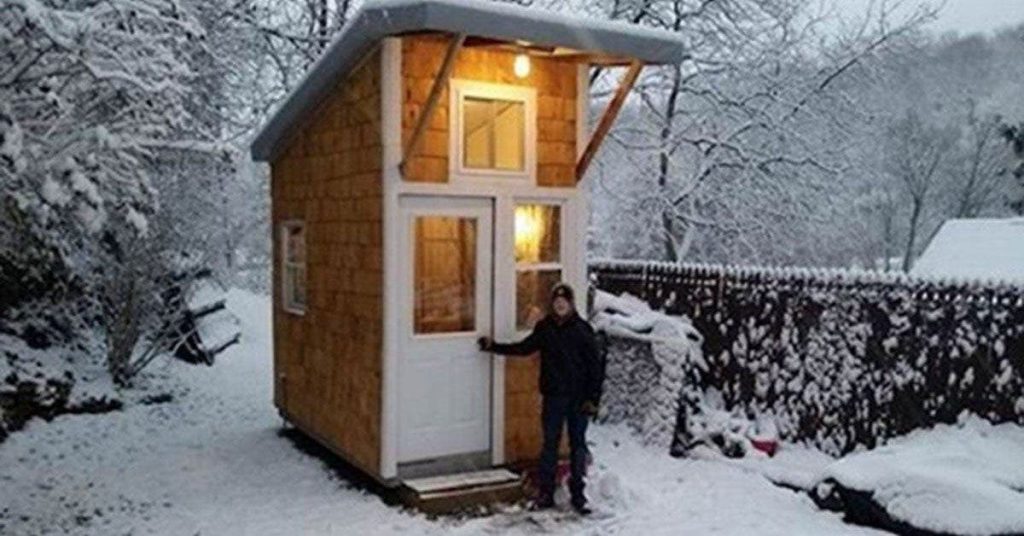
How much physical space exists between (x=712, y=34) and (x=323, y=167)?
8750mm

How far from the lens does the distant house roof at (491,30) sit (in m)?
5.50

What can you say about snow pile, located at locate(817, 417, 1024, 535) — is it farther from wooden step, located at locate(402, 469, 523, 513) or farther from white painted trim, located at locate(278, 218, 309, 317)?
white painted trim, located at locate(278, 218, 309, 317)

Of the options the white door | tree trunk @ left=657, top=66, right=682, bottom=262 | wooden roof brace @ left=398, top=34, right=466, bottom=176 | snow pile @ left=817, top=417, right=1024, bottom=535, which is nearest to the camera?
snow pile @ left=817, top=417, right=1024, bottom=535

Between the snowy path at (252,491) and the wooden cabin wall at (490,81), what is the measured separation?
2.48 metres

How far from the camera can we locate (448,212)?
21.1 ft

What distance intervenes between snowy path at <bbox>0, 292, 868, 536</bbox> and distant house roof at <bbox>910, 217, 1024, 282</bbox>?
6430 mm

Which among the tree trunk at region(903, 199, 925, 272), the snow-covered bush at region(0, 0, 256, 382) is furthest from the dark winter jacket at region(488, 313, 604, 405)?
the tree trunk at region(903, 199, 925, 272)

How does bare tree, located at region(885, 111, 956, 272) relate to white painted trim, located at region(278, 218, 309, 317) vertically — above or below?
above

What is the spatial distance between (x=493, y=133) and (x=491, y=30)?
1137 mm

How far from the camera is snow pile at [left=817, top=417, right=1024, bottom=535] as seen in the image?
5.35m

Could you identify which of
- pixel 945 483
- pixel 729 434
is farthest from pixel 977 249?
pixel 945 483

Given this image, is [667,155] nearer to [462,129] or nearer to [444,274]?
[462,129]

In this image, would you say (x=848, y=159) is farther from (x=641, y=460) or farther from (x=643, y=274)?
(x=641, y=460)

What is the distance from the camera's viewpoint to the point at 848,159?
14930mm
